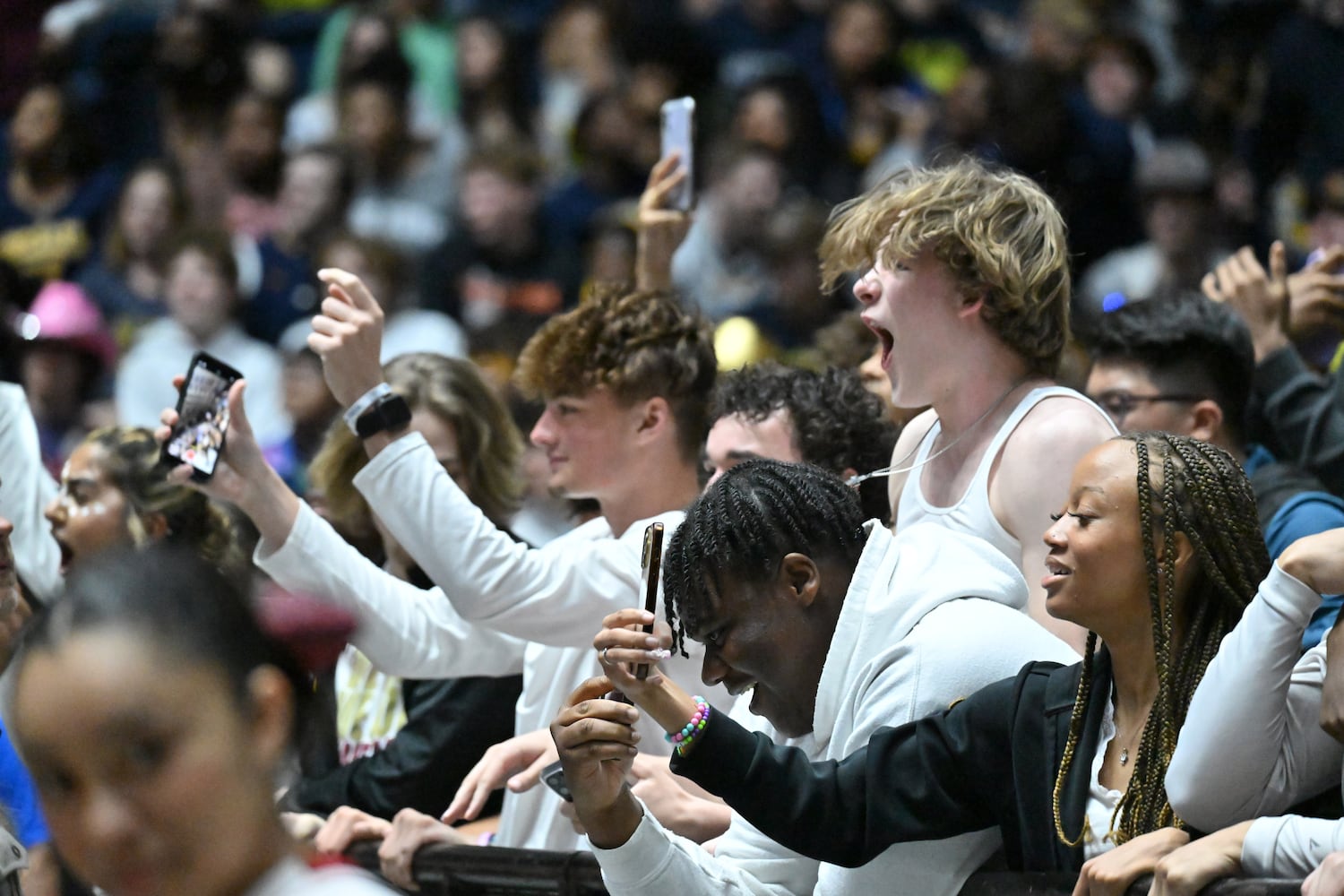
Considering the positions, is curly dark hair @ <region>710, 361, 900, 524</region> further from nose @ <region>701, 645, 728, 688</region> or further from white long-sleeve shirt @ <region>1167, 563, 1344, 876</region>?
white long-sleeve shirt @ <region>1167, 563, 1344, 876</region>

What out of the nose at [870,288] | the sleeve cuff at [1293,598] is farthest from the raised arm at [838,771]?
the nose at [870,288]

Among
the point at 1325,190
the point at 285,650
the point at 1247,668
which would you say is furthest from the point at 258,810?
the point at 1325,190

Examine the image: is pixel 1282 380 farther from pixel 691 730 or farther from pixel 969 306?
pixel 691 730

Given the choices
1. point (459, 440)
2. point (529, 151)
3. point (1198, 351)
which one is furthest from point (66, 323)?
point (1198, 351)

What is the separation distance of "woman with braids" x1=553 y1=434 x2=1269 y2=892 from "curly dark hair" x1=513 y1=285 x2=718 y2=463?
1.22 metres

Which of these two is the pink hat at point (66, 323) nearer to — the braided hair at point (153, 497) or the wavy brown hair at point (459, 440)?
the braided hair at point (153, 497)

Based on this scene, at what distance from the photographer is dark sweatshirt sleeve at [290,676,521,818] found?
399 cm

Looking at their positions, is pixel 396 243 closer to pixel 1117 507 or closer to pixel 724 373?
pixel 724 373

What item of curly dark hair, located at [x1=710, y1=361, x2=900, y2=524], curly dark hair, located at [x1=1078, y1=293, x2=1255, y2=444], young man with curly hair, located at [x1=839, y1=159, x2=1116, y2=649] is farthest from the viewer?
curly dark hair, located at [x1=1078, y1=293, x2=1255, y2=444]

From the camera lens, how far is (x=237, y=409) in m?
3.81

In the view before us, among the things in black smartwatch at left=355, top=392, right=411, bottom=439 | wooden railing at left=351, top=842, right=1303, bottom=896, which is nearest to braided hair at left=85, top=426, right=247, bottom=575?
black smartwatch at left=355, top=392, right=411, bottom=439

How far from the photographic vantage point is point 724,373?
3.91 metres

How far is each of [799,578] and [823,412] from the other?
35.2 inches

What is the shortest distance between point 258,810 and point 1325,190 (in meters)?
5.29
